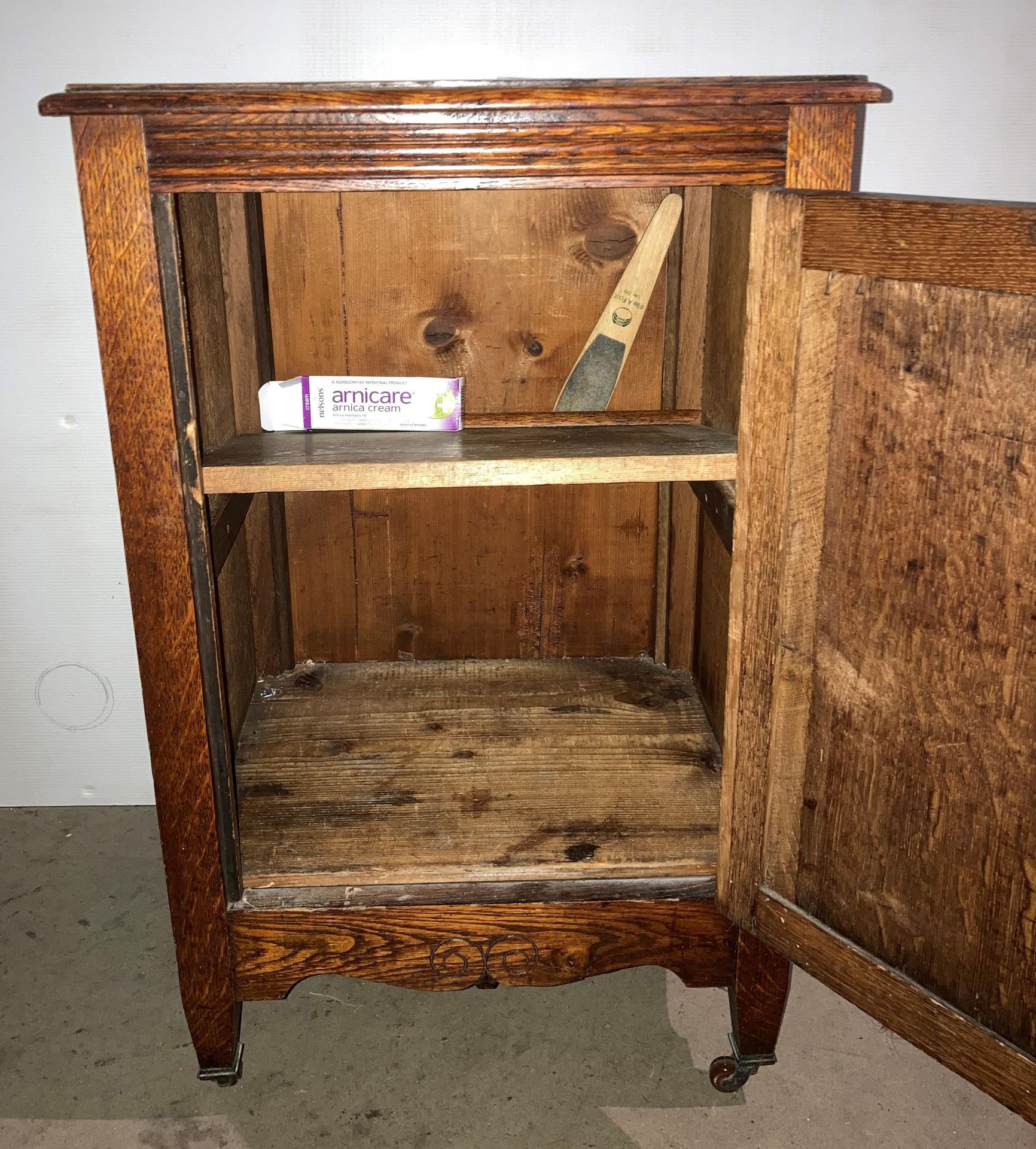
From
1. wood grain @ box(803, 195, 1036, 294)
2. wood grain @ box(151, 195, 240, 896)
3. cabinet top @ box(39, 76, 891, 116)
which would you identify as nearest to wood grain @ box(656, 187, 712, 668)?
cabinet top @ box(39, 76, 891, 116)

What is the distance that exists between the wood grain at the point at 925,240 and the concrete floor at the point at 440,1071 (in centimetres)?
101

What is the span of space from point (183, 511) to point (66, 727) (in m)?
1.01

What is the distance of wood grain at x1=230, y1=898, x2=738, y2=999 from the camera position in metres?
1.23

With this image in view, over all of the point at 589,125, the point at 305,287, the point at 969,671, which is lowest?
the point at 969,671

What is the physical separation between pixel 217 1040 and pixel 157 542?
0.64 m

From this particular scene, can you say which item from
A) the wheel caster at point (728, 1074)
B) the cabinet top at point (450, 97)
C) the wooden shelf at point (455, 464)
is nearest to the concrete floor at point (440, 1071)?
the wheel caster at point (728, 1074)

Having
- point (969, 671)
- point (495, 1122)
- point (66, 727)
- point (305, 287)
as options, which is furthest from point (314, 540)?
point (969, 671)

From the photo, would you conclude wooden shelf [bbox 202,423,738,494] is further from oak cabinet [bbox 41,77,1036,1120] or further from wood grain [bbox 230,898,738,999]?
wood grain [bbox 230,898,738,999]

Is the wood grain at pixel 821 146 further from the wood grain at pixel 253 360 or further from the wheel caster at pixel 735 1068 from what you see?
the wheel caster at pixel 735 1068

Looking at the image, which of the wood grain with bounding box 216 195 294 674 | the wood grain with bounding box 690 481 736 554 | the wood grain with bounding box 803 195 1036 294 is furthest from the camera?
the wood grain with bounding box 216 195 294 674

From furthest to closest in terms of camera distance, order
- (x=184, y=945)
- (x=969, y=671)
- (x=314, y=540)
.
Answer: (x=314, y=540) < (x=184, y=945) < (x=969, y=671)

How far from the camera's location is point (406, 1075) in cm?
135

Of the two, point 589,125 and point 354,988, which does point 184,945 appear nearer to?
point 354,988

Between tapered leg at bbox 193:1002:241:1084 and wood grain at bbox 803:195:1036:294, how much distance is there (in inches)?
41.6
